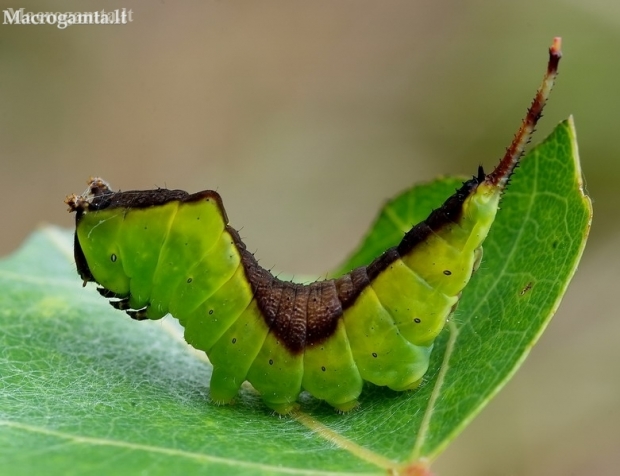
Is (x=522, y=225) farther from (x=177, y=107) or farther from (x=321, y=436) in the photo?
(x=177, y=107)

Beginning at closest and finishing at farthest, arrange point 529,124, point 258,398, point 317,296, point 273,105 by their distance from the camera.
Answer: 1. point 529,124
2. point 317,296
3. point 258,398
4. point 273,105

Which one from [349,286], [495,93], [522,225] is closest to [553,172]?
[522,225]

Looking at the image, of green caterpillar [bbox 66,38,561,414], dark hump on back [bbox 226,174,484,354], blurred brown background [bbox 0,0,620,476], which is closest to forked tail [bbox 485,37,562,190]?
green caterpillar [bbox 66,38,561,414]

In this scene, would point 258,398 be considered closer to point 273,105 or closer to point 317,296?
point 317,296

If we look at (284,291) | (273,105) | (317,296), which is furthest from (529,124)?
(273,105)

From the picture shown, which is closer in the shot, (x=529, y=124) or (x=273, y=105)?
(x=529, y=124)

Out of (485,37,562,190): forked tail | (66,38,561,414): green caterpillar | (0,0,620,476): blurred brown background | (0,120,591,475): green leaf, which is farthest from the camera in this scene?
(0,0,620,476): blurred brown background

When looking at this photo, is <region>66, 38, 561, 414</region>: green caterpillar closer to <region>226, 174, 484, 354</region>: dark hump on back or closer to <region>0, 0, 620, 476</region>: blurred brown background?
<region>226, 174, 484, 354</region>: dark hump on back
